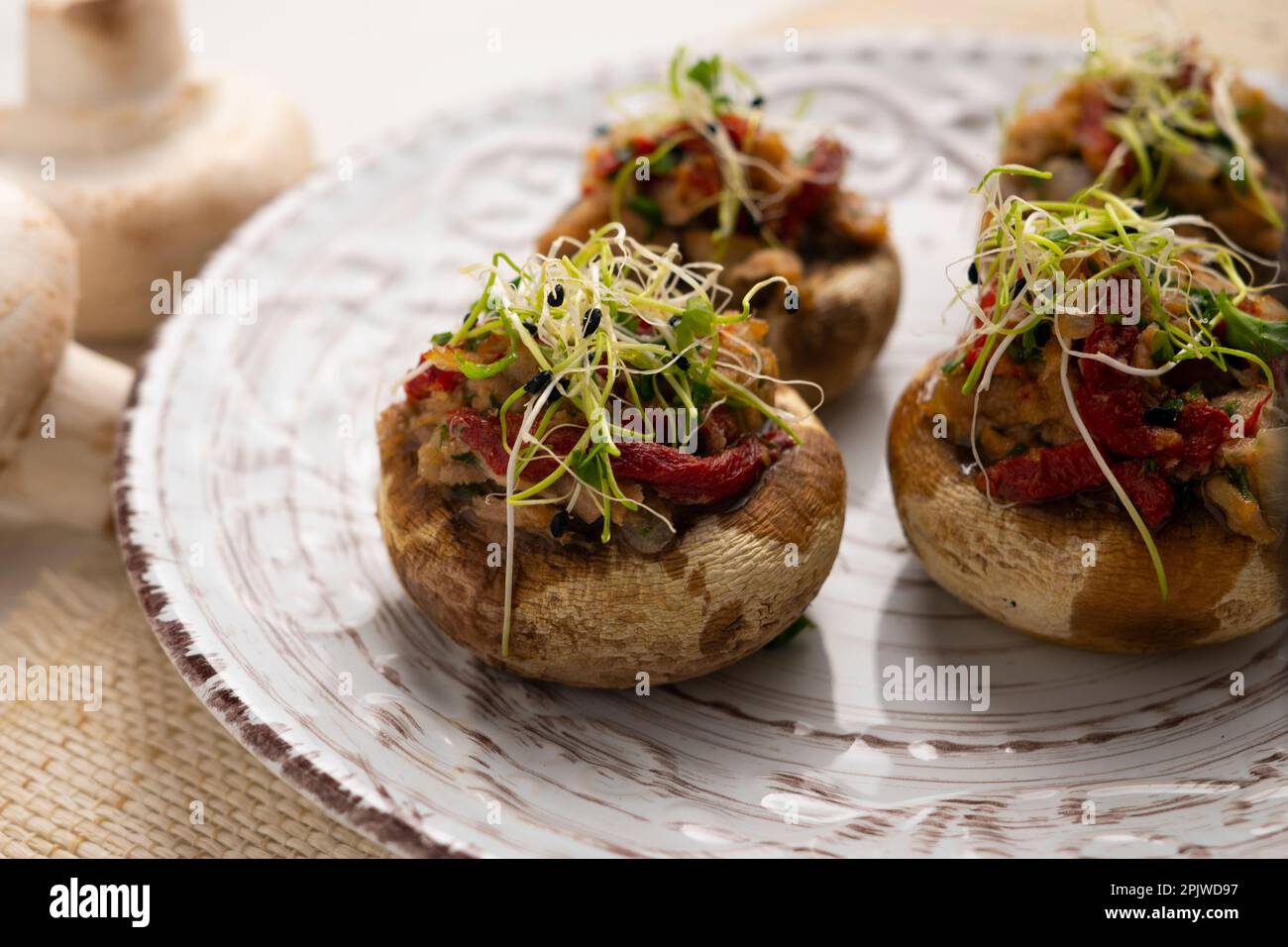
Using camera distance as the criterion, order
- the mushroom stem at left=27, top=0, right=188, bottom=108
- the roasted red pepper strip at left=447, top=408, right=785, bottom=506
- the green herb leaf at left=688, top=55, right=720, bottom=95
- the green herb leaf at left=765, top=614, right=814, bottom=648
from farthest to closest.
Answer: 1. the mushroom stem at left=27, top=0, right=188, bottom=108
2. the green herb leaf at left=688, top=55, right=720, bottom=95
3. the green herb leaf at left=765, top=614, right=814, bottom=648
4. the roasted red pepper strip at left=447, top=408, right=785, bottom=506

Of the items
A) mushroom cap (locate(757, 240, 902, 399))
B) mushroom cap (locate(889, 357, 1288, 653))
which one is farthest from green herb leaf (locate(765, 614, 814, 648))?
mushroom cap (locate(757, 240, 902, 399))

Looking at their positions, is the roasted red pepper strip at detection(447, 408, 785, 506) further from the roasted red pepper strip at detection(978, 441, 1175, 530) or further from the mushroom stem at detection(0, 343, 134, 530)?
the mushroom stem at detection(0, 343, 134, 530)

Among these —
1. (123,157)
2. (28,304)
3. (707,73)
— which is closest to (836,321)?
(707,73)

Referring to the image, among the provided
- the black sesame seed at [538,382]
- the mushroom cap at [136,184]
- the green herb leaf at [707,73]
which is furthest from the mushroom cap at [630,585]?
Result: the mushroom cap at [136,184]

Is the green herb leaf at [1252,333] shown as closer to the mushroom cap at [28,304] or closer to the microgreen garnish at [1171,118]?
the microgreen garnish at [1171,118]

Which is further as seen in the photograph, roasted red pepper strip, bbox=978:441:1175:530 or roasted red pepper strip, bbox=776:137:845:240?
roasted red pepper strip, bbox=776:137:845:240

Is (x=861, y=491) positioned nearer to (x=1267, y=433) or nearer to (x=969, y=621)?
(x=969, y=621)

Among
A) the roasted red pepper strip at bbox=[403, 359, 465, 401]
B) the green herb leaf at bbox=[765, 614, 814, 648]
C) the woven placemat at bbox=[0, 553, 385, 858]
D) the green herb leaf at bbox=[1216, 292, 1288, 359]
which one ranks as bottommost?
the woven placemat at bbox=[0, 553, 385, 858]
